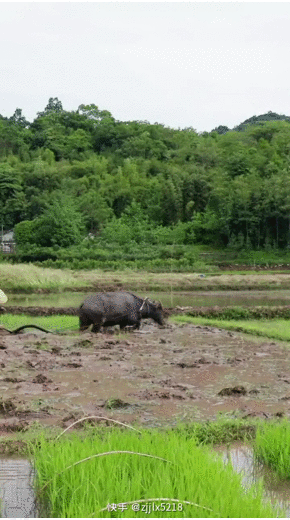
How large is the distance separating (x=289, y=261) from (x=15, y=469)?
80.8ft

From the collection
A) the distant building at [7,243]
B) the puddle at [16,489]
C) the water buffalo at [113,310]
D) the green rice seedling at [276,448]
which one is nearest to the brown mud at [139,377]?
the water buffalo at [113,310]

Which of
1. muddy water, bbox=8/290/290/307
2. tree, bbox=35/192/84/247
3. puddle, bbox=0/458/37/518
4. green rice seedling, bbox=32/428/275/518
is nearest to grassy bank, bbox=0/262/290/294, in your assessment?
muddy water, bbox=8/290/290/307

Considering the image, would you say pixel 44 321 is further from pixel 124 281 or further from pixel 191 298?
pixel 124 281

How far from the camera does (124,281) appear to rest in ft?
65.9

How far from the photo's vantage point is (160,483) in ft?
11.8

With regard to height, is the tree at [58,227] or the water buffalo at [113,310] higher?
the tree at [58,227]

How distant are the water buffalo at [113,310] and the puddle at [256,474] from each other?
5839 millimetres

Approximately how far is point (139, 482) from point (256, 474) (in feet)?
3.67

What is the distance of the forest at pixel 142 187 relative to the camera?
30594 mm

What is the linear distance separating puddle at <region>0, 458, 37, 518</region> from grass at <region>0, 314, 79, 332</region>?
6.53m

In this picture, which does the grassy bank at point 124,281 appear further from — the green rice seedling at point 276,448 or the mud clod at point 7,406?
the green rice seedling at point 276,448

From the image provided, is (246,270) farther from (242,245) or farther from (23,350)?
(23,350)

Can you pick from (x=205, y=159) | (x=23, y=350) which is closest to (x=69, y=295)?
(x=23, y=350)

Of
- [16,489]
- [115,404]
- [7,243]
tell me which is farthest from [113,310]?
[7,243]
